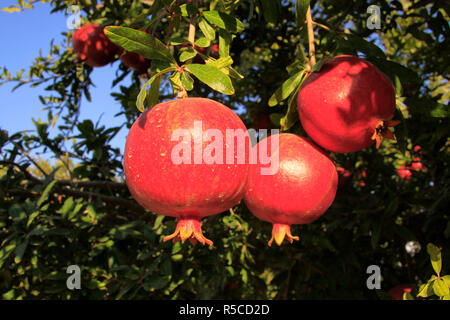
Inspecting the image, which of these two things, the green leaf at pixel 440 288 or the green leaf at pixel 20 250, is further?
the green leaf at pixel 20 250

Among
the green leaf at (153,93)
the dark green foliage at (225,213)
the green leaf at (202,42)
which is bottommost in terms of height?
the dark green foliage at (225,213)

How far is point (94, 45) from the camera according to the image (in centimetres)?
224

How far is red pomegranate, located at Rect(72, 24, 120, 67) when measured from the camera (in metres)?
2.24

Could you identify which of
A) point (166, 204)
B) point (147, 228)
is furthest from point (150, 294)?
point (166, 204)

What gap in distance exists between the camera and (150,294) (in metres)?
1.83

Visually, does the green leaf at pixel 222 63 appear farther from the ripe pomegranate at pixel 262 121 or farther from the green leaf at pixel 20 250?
the ripe pomegranate at pixel 262 121

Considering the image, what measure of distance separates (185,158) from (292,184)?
1.02ft

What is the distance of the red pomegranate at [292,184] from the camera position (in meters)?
0.92

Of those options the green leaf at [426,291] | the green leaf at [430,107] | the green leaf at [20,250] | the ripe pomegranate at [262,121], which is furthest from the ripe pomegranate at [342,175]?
the green leaf at [20,250]

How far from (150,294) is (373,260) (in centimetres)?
136

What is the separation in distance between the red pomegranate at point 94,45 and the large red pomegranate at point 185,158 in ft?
5.45

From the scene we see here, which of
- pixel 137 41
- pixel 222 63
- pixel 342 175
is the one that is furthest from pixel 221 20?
pixel 342 175

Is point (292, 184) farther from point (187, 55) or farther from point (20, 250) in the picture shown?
point (20, 250)
